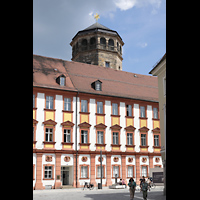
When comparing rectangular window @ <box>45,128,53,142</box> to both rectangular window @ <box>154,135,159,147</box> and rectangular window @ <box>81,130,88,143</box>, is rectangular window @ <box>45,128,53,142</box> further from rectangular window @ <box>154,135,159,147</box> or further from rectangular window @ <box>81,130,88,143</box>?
rectangular window @ <box>154,135,159,147</box>

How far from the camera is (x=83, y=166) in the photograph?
35.8m

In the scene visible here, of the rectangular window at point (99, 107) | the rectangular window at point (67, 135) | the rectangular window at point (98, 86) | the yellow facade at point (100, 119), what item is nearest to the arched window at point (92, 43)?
the rectangular window at point (98, 86)

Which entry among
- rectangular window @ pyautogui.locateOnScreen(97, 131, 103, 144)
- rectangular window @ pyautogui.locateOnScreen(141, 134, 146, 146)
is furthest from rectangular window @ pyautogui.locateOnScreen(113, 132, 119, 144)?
rectangular window @ pyautogui.locateOnScreen(141, 134, 146, 146)

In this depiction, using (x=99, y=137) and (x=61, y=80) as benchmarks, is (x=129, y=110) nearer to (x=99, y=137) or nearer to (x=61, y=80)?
(x=99, y=137)

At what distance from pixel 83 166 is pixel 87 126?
14.8ft

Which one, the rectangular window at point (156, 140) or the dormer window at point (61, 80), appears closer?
the dormer window at point (61, 80)

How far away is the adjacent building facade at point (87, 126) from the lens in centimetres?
3425

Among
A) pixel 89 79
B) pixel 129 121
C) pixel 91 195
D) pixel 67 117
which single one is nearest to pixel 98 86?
pixel 89 79

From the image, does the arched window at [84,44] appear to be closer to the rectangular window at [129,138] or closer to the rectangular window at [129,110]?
the rectangular window at [129,110]

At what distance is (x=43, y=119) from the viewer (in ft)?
113

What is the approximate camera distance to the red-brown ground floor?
33375 mm

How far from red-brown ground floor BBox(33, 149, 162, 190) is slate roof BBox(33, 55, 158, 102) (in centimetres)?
726
